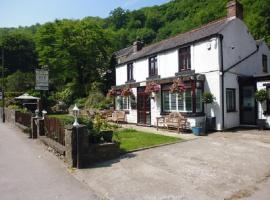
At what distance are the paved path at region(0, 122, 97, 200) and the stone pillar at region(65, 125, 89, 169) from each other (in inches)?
17.8

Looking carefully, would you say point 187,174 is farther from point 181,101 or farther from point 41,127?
point 181,101

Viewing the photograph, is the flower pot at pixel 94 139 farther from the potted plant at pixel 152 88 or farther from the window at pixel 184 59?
the window at pixel 184 59

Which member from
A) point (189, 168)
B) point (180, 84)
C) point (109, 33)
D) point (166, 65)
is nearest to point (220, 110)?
point (180, 84)

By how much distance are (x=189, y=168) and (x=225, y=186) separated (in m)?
1.82

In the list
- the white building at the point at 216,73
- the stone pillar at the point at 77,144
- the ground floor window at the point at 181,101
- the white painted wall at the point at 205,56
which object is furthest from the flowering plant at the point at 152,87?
the stone pillar at the point at 77,144

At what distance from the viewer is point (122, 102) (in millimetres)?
26203

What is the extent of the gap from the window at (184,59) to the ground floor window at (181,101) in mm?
2019

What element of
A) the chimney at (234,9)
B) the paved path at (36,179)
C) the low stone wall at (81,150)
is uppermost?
the chimney at (234,9)

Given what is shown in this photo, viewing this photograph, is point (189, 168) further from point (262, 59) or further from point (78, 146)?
point (262, 59)

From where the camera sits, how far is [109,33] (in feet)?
158

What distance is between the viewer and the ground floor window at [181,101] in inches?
722

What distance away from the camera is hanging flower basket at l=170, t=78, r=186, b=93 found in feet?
58.5

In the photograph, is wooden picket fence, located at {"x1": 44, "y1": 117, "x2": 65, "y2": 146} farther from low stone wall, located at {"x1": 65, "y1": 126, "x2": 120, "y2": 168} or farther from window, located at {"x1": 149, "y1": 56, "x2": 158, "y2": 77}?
window, located at {"x1": 149, "y1": 56, "x2": 158, "y2": 77}

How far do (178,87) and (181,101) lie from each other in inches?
57.8
